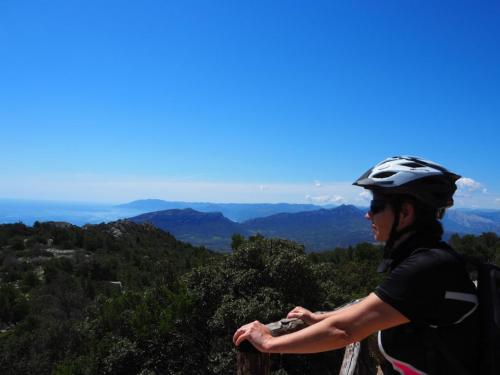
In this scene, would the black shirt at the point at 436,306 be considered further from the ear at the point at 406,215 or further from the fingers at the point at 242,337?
the fingers at the point at 242,337

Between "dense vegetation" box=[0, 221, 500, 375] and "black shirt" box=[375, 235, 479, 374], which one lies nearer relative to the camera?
"black shirt" box=[375, 235, 479, 374]

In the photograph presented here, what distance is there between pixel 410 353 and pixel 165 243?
210 feet

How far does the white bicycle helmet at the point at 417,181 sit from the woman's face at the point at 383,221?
95mm

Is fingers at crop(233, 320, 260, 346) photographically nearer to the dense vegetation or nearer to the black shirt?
the black shirt

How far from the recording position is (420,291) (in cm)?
163

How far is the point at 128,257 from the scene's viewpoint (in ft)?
160

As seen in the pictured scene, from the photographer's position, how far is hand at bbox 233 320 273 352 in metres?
2.08

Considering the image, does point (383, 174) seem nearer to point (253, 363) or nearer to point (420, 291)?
point (420, 291)

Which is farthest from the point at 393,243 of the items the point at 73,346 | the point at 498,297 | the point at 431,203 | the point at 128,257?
the point at 128,257

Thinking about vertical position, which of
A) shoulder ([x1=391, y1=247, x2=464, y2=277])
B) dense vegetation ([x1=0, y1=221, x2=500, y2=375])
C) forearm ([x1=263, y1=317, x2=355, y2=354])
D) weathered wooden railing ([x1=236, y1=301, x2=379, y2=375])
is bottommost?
dense vegetation ([x1=0, y1=221, x2=500, y2=375])

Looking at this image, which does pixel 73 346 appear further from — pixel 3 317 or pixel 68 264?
pixel 68 264

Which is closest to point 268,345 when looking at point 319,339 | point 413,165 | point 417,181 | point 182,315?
point 319,339

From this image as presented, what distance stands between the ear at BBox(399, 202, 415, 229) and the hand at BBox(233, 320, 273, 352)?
0.91 metres

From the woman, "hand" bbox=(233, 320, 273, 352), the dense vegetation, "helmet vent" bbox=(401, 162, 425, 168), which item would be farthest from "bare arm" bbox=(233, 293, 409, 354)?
the dense vegetation
